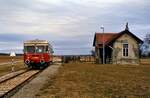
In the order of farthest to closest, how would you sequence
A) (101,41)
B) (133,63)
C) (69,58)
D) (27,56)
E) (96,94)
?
(69,58) < (101,41) < (133,63) < (27,56) < (96,94)

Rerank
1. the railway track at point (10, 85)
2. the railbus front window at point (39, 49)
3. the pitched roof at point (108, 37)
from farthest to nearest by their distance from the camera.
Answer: the pitched roof at point (108, 37) → the railbus front window at point (39, 49) → the railway track at point (10, 85)

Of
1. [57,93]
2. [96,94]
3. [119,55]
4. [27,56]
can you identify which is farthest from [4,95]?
[119,55]

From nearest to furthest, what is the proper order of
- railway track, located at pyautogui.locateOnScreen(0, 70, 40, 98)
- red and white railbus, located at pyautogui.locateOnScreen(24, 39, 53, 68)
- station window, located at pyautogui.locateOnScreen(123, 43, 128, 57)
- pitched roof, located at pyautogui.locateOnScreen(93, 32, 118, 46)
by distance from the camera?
railway track, located at pyautogui.locateOnScreen(0, 70, 40, 98), red and white railbus, located at pyautogui.locateOnScreen(24, 39, 53, 68), station window, located at pyautogui.locateOnScreen(123, 43, 128, 57), pitched roof, located at pyautogui.locateOnScreen(93, 32, 118, 46)

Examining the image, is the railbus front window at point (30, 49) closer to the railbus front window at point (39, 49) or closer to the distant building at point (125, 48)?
the railbus front window at point (39, 49)

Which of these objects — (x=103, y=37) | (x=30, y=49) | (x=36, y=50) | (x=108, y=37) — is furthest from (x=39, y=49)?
(x=108, y=37)

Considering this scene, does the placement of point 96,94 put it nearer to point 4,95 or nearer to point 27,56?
point 4,95

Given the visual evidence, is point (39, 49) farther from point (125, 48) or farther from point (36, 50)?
point (125, 48)

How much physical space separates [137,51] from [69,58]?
19111 millimetres

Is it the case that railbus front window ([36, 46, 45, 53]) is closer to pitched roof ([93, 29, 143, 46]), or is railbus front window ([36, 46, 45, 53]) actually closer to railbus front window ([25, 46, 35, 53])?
railbus front window ([25, 46, 35, 53])

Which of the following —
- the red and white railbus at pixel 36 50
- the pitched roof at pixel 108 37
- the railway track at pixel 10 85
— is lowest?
the railway track at pixel 10 85

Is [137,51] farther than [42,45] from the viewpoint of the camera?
Yes

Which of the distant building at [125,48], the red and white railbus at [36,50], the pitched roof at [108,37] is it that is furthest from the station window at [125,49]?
the red and white railbus at [36,50]

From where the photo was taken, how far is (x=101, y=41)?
197ft

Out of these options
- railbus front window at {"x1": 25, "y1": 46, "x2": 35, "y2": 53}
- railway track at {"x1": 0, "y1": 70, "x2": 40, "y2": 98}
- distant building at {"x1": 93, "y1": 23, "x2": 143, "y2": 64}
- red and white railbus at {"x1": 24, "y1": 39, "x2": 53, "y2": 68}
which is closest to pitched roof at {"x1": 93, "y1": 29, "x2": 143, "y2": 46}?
distant building at {"x1": 93, "y1": 23, "x2": 143, "y2": 64}
